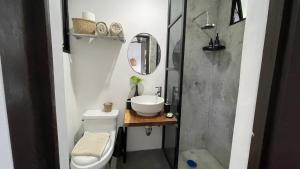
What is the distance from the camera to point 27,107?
0.36 m

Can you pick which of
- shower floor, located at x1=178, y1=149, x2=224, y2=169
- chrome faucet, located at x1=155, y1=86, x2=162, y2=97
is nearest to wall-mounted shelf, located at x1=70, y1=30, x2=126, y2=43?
chrome faucet, located at x1=155, y1=86, x2=162, y2=97

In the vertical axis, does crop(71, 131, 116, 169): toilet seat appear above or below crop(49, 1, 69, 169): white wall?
below

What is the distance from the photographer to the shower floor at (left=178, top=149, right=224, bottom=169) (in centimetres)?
201

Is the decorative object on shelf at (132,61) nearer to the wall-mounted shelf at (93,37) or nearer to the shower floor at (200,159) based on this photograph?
the wall-mounted shelf at (93,37)

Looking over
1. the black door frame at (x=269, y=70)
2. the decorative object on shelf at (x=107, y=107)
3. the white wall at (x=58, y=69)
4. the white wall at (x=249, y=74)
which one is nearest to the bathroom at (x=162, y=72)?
the decorative object on shelf at (x=107, y=107)

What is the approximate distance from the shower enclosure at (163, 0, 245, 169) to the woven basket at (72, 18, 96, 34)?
1.00 m

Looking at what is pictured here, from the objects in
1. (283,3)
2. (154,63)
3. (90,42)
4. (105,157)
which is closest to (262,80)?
(283,3)

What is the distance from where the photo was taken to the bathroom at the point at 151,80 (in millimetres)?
1692

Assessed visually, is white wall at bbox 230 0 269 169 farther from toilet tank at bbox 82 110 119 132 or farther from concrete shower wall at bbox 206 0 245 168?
toilet tank at bbox 82 110 119 132

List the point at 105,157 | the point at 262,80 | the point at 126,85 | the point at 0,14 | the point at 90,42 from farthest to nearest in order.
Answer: the point at 126,85
the point at 90,42
the point at 105,157
the point at 262,80
the point at 0,14

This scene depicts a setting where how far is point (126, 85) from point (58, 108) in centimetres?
167

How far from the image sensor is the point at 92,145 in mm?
1568

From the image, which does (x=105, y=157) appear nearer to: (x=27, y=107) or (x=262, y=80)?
(x=27, y=107)

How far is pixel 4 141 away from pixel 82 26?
1.58 m
